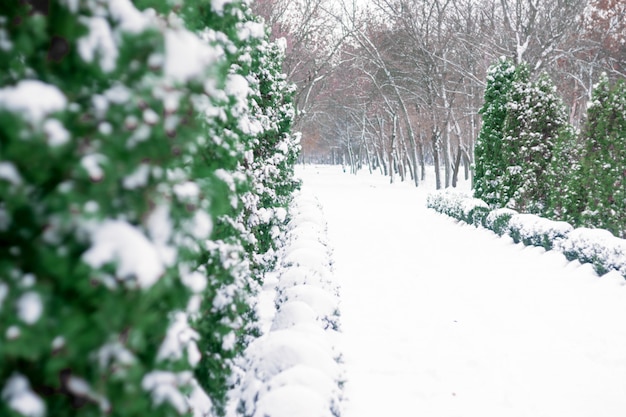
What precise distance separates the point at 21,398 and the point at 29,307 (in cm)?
30

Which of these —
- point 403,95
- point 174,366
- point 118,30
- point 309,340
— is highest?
point 403,95

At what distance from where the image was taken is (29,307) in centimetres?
132

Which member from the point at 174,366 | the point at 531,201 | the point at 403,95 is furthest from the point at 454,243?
the point at 403,95

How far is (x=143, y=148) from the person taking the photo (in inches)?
58.9

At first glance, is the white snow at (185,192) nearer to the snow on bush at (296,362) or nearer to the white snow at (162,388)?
the white snow at (162,388)

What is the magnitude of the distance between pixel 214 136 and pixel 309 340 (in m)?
1.89

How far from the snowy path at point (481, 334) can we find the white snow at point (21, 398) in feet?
10.3

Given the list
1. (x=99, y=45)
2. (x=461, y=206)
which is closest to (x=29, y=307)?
(x=99, y=45)

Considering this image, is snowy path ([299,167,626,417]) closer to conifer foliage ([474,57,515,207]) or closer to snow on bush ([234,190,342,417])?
snow on bush ([234,190,342,417])

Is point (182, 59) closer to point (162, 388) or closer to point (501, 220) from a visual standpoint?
point (162, 388)

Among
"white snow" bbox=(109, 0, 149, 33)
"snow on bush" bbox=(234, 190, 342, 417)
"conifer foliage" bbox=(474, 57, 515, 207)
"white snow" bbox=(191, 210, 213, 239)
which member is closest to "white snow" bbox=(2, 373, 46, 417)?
"white snow" bbox=(191, 210, 213, 239)

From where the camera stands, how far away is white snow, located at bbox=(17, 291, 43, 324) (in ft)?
4.31

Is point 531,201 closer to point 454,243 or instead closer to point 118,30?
point 454,243

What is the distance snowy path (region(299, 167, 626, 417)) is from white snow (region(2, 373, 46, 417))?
3.15 metres
